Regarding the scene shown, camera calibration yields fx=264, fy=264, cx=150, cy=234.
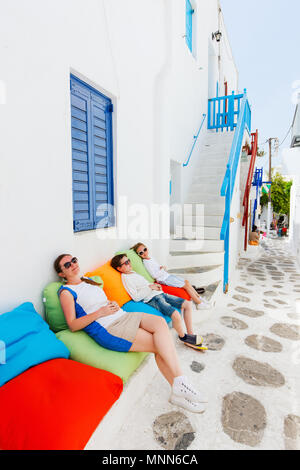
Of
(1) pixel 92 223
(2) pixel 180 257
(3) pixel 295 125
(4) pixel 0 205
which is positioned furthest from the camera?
(3) pixel 295 125

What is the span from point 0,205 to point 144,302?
164 centimetres

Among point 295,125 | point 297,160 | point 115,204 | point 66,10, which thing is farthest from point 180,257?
point 297,160

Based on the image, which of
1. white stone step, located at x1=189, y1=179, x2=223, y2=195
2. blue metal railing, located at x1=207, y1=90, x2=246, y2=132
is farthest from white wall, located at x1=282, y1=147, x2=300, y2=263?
white stone step, located at x1=189, y1=179, x2=223, y2=195

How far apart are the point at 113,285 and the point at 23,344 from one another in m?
1.12

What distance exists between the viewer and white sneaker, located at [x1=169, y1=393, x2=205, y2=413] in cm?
186

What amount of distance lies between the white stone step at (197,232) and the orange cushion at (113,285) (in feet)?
8.44

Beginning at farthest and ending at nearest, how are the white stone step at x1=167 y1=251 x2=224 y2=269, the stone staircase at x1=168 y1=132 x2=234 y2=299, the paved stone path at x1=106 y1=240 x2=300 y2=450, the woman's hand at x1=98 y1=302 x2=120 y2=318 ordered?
1. the white stone step at x1=167 y1=251 x2=224 y2=269
2. the stone staircase at x1=168 y1=132 x2=234 y2=299
3. the woman's hand at x1=98 y1=302 x2=120 y2=318
4. the paved stone path at x1=106 y1=240 x2=300 y2=450

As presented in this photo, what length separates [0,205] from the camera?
1.83 metres

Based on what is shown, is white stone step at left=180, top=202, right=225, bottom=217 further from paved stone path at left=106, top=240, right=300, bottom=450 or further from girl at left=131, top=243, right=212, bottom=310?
girl at left=131, top=243, right=212, bottom=310

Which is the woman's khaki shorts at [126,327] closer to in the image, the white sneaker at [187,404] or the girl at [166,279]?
the white sneaker at [187,404]

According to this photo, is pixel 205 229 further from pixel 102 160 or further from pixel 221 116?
pixel 221 116

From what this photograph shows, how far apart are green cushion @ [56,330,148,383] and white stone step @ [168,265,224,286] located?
215 centimetres
